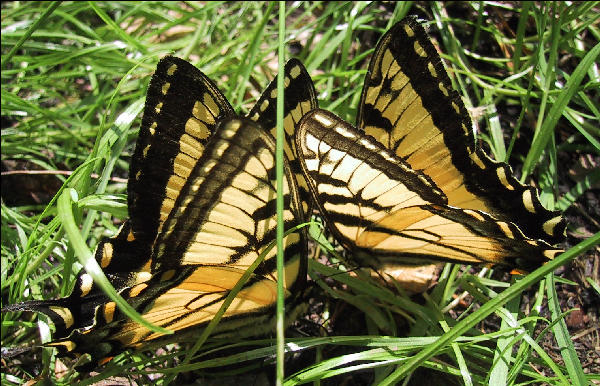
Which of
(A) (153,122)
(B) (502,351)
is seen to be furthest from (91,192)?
(B) (502,351)

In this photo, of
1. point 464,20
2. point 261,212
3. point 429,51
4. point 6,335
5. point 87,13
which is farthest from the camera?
point 87,13

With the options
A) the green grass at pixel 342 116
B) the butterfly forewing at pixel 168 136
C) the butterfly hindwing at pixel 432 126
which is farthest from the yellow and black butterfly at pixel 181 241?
the butterfly hindwing at pixel 432 126

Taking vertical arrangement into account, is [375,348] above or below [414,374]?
above

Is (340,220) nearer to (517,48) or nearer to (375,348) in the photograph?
(375,348)

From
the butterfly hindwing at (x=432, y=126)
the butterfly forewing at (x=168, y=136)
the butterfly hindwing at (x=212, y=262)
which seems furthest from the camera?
the butterfly hindwing at (x=432, y=126)

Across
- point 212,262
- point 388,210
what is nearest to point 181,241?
point 212,262

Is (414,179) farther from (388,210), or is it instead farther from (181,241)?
(181,241)

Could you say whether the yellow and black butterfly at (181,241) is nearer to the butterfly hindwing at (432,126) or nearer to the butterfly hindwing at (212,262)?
the butterfly hindwing at (212,262)
